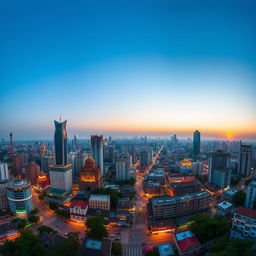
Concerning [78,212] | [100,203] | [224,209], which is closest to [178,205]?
[224,209]

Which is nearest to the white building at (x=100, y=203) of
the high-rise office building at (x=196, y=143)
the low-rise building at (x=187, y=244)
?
the low-rise building at (x=187, y=244)

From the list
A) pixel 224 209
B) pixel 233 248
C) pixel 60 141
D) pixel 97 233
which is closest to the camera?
pixel 233 248

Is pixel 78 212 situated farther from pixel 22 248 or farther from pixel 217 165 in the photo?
pixel 217 165

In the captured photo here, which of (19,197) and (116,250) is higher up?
(19,197)

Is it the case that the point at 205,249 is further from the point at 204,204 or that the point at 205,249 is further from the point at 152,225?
the point at 204,204

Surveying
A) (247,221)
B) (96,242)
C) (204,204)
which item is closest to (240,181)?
(204,204)

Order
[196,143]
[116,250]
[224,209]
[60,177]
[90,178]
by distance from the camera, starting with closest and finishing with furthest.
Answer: [116,250] < [224,209] < [60,177] < [90,178] < [196,143]

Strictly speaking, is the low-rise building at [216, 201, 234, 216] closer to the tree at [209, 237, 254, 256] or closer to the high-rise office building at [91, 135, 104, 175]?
the tree at [209, 237, 254, 256]
